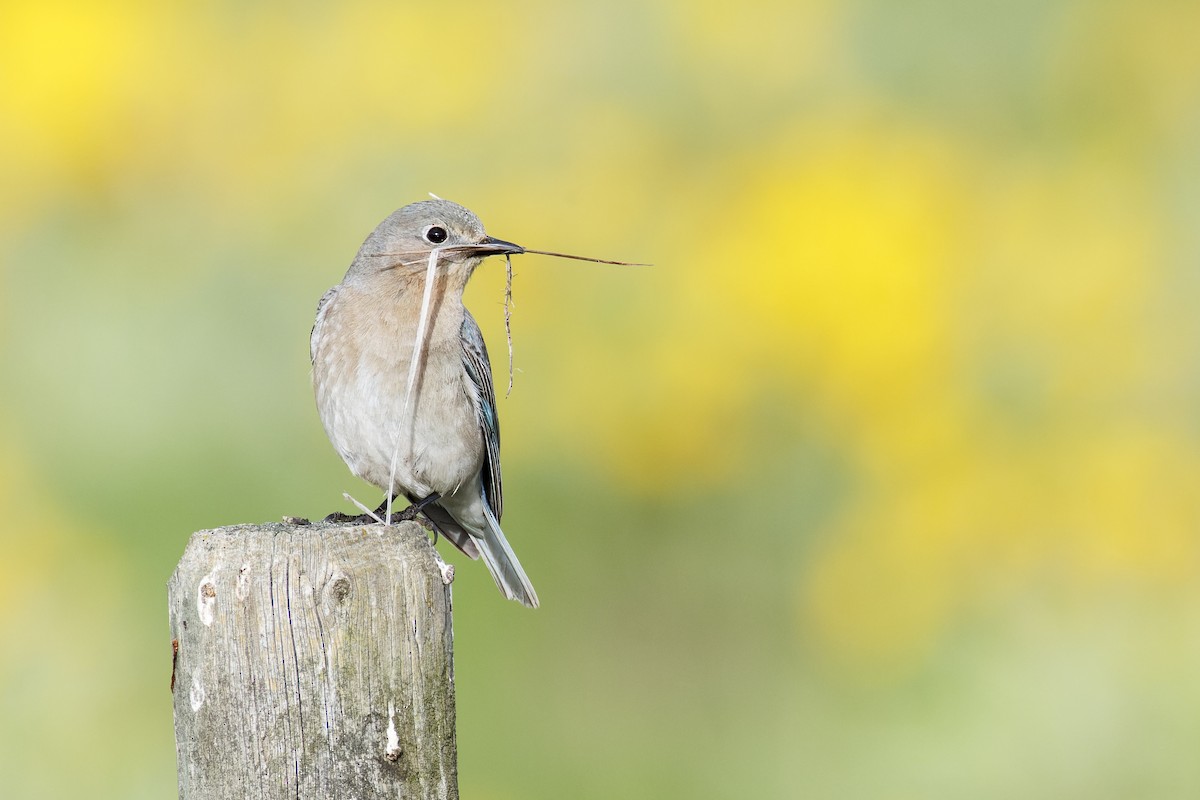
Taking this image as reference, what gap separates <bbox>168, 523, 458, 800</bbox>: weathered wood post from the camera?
296 centimetres

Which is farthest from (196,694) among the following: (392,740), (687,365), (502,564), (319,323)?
(687,365)

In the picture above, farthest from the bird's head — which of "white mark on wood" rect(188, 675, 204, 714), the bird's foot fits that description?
"white mark on wood" rect(188, 675, 204, 714)

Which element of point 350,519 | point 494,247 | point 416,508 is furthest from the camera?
point 416,508

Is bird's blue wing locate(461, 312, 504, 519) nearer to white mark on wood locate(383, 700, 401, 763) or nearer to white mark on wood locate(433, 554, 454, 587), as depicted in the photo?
white mark on wood locate(433, 554, 454, 587)

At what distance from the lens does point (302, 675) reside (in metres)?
2.97

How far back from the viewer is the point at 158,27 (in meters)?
9.95

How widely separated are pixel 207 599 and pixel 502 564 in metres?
2.72

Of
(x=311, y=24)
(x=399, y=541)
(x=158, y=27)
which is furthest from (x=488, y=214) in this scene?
(x=399, y=541)

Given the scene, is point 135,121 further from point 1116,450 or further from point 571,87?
point 1116,450

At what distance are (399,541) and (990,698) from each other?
4.83m

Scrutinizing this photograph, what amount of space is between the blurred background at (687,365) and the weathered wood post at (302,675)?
3.37 metres

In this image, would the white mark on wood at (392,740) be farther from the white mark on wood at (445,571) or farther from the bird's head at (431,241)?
the bird's head at (431,241)

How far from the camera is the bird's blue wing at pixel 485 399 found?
5.43 metres

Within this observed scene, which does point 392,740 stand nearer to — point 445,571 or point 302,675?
point 302,675
